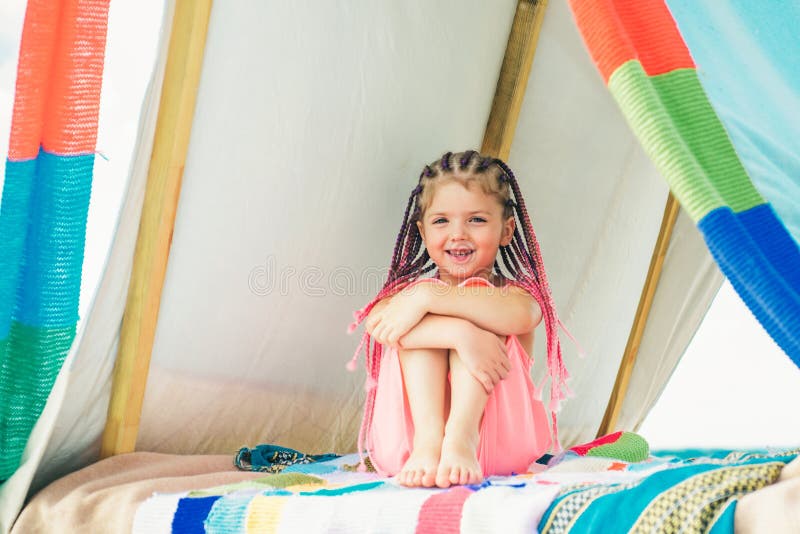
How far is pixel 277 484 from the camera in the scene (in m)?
1.31

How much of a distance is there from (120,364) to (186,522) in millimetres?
459

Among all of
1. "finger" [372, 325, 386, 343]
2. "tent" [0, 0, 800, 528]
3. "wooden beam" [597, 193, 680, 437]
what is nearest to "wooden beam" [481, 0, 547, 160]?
"tent" [0, 0, 800, 528]

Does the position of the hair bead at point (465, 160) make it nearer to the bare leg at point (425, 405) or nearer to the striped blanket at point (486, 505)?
the bare leg at point (425, 405)

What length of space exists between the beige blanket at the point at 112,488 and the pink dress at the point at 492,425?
230 millimetres

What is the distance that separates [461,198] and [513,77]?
51 cm

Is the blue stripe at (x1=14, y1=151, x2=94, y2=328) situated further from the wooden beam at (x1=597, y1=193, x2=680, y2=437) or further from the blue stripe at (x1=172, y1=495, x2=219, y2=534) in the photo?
the wooden beam at (x1=597, y1=193, x2=680, y2=437)

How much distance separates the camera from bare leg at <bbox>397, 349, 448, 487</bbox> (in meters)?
1.30

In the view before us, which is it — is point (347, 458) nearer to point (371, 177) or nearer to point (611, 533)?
point (371, 177)

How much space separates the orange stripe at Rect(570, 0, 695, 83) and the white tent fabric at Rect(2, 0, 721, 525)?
0.75m

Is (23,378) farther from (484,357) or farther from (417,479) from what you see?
(484,357)

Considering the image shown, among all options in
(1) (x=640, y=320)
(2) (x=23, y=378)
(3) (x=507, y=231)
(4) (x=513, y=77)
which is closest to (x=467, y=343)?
(3) (x=507, y=231)

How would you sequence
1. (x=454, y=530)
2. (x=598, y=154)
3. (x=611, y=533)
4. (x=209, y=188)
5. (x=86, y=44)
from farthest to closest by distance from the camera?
(x=598, y=154) → (x=209, y=188) → (x=86, y=44) → (x=454, y=530) → (x=611, y=533)

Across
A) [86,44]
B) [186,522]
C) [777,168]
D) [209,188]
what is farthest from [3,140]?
[777,168]

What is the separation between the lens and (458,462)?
50.1 inches
